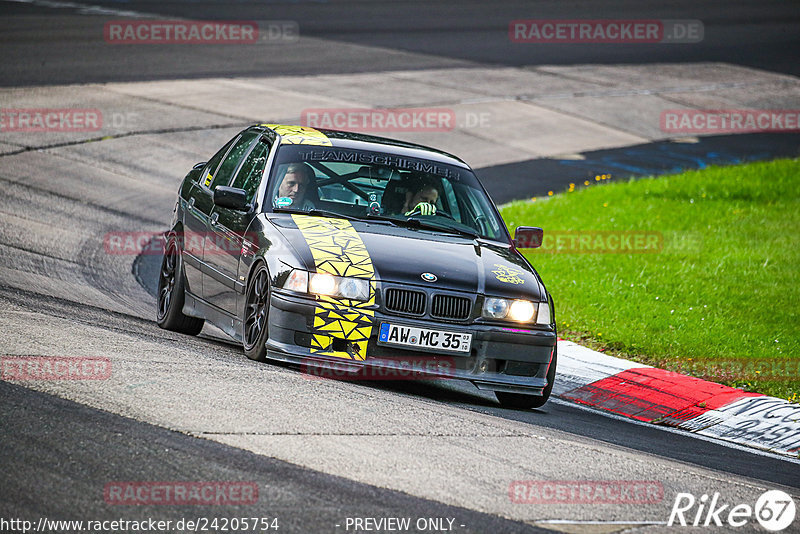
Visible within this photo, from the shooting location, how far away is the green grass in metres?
10.6

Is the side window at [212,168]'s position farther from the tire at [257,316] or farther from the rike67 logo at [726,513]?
the rike67 logo at [726,513]

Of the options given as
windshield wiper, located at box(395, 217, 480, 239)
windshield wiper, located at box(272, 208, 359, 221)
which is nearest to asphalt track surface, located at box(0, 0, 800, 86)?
windshield wiper, located at box(272, 208, 359, 221)

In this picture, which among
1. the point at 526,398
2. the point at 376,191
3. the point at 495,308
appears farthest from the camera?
the point at 376,191

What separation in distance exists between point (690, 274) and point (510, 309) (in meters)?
6.11

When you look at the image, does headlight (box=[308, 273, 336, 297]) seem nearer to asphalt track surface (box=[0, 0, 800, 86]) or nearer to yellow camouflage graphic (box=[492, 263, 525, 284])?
yellow camouflage graphic (box=[492, 263, 525, 284])

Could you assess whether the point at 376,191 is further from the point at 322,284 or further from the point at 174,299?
the point at 174,299

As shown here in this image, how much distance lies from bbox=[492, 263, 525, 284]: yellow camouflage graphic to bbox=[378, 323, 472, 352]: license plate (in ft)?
1.85

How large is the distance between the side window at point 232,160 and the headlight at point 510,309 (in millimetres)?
2843

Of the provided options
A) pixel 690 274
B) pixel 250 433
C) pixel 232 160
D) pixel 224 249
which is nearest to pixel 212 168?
pixel 232 160

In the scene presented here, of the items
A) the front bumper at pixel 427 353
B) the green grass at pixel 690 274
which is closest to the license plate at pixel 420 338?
the front bumper at pixel 427 353

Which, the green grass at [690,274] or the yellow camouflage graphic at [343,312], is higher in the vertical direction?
the yellow camouflage graphic at [343,312]

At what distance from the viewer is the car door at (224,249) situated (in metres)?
8.52

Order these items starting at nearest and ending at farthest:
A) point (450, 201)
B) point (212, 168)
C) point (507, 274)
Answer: point (507, 274) → point (450, 201) → point (212, 168)

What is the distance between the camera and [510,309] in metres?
7.79
